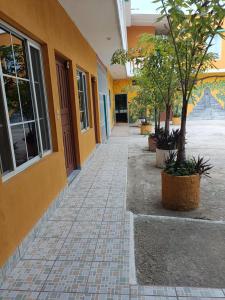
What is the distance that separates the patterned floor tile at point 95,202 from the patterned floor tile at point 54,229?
52 cm

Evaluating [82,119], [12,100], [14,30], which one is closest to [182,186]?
[12,100]

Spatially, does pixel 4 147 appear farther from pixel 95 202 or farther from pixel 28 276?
pixel 95 202

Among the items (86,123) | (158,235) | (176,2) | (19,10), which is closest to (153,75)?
(86,123)

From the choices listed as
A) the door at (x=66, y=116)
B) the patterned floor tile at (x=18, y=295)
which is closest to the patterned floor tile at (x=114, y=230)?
the patterned floor tile at (x=18, y=295)

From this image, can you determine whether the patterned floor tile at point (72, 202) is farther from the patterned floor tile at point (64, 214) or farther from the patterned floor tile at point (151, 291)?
the patterned floor tile at point (151, 291)

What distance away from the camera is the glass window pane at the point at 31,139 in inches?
110

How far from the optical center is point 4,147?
7.34 feet

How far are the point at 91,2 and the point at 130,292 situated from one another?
12.7 ft

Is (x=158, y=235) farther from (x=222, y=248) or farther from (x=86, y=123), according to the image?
(x=86, y=123)

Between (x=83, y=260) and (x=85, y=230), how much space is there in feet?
1.69

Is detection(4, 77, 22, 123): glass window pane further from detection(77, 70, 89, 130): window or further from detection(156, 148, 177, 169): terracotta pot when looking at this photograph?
detection(156, 148, 177, 169): terracotta pot

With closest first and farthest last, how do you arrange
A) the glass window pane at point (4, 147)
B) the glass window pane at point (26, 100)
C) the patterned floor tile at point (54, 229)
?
the glass window pane at point (4, 147)
the patterned floor tile at point (54, 229)
the glass window pane at point (26, 100)

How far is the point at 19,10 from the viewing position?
2.42m

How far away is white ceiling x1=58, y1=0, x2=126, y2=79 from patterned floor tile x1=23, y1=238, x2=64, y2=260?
11.2ft
